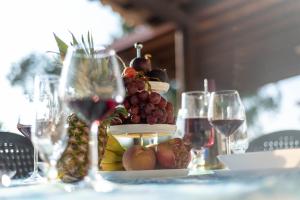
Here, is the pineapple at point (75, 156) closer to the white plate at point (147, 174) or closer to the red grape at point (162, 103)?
the white plate at point (147, 174)

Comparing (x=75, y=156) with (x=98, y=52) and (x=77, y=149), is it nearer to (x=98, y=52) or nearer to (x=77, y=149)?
(x=77, y=149)

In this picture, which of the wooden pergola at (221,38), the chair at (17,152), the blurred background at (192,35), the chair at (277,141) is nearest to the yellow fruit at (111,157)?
the chair at (17,152)

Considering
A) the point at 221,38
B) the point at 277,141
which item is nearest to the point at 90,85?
the point at 277,141

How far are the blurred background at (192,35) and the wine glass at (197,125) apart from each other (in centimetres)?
265

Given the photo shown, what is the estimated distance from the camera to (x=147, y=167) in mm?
1089

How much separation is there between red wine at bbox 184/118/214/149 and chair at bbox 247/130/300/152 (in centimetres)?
47

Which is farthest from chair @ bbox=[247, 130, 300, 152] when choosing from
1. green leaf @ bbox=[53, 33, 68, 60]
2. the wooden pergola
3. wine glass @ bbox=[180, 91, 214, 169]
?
the wooden pergola

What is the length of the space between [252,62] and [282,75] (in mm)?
391

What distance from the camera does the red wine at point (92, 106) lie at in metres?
0.79

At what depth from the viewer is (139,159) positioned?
1079 millimetres

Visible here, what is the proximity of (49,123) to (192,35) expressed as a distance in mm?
4024

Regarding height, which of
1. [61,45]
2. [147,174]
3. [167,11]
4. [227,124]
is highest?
[167,11]

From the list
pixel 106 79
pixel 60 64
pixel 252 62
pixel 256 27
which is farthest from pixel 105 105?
pixel 252 62

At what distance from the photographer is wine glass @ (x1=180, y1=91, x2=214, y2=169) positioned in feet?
4.75
